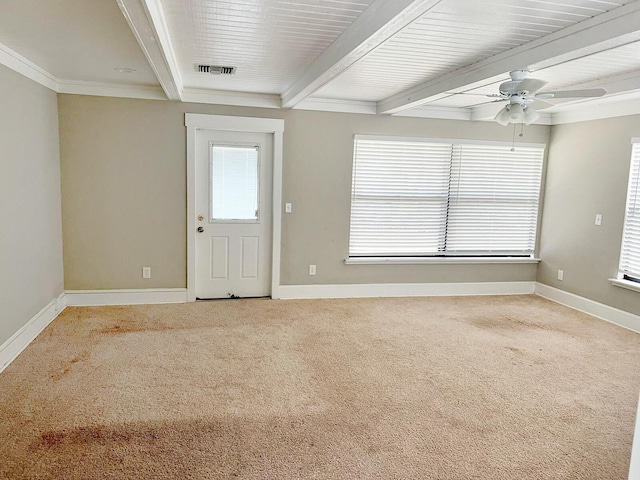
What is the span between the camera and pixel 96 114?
4656mm

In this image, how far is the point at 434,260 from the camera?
5.73 metres

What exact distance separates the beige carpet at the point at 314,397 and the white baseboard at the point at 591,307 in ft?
0.82

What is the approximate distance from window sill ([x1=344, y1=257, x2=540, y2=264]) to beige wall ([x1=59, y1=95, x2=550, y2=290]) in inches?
4.0

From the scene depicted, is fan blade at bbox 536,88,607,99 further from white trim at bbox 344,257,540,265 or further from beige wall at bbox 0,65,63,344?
beige wall at bbox 0,65,63,344

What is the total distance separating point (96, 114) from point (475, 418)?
4.42m

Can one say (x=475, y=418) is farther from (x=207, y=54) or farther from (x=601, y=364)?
(x=207, y=54)

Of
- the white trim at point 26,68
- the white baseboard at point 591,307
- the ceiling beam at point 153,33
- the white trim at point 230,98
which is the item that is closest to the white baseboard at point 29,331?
the white trim at point 26,68

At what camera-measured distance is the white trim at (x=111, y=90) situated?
4523 mm

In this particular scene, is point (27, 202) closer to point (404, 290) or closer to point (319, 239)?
point (319, 239)

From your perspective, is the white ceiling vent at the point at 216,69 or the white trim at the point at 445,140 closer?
the white ceiling vent at the point at 216,69

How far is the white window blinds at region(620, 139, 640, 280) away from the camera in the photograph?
15.5 ft

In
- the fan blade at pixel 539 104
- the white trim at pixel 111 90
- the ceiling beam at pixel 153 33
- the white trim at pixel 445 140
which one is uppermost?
the white trim at pixel 111 90

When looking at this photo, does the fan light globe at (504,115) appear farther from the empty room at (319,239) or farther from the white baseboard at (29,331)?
the white baseboard at (29,331)

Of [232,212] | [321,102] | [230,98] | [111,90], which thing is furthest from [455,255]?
[111,90]
